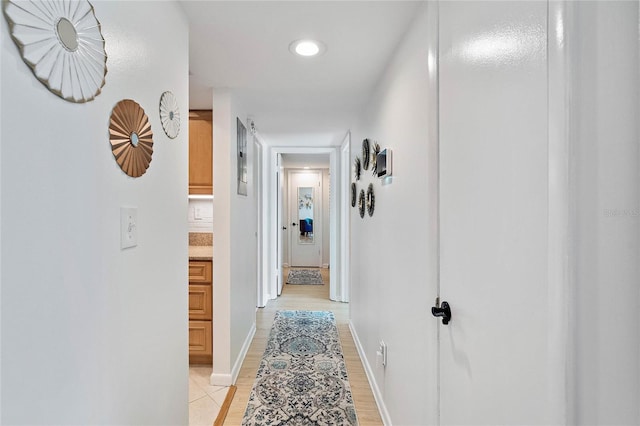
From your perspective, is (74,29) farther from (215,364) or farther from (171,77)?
(215,364)

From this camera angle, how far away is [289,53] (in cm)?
184

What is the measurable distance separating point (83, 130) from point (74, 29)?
0.73ft

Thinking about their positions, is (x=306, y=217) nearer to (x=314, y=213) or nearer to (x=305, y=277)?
(x=314, y=213)

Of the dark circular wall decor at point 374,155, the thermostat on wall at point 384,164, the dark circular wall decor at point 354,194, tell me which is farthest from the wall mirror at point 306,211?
the thermostat on wall at point 384,164

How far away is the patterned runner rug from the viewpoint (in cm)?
578

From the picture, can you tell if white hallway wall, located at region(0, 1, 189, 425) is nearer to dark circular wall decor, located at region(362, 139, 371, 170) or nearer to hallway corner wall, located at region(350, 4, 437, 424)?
hallway corner wall, located at region(350, 4, 437, 424)

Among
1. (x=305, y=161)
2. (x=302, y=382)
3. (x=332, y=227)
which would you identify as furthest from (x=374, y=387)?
(x=305, y=161)

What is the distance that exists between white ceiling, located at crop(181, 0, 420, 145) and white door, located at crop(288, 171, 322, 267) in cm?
424

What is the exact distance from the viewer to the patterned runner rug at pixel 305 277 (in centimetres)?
578

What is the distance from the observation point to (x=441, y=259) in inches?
45.5

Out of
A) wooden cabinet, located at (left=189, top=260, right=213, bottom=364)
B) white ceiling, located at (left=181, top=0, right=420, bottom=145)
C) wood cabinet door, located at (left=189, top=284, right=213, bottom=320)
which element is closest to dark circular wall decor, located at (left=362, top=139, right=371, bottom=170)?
white ceiling, located at (left=181, top=0, right=420, bottom=145)

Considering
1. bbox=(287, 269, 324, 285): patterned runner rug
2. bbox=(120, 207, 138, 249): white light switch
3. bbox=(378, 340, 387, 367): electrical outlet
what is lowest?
bbox=(287, 269, 324, 285): patterned runner rug

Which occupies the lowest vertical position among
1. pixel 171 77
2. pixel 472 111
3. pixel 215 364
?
pixel 215 364

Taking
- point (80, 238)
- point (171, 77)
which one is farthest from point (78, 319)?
point (171, 77)
